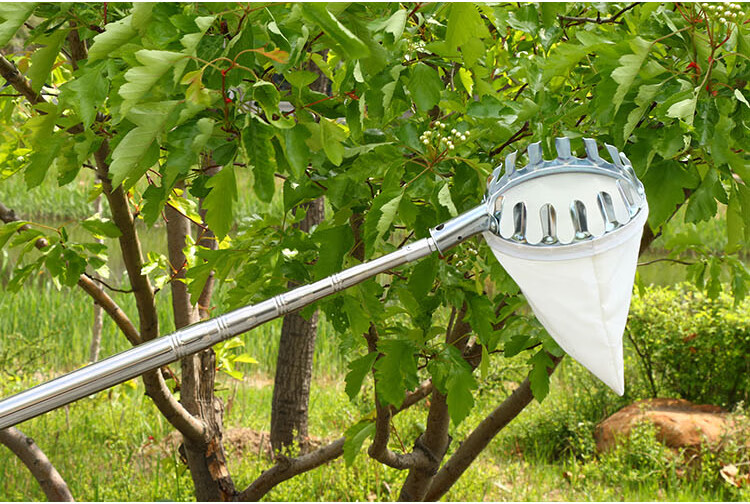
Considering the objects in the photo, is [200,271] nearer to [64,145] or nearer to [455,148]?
[64,145]

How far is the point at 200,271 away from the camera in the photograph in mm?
1623

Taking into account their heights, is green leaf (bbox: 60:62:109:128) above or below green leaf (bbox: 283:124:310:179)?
above

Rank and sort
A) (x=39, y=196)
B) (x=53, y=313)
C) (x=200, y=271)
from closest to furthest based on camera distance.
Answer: (x=200, y=271) < (x=53, y=313) < (x=39, y=196)

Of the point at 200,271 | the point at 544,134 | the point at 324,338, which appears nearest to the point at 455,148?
the point at 544,134

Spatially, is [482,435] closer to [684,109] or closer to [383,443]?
[383,443]

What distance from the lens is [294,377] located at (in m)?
3.80

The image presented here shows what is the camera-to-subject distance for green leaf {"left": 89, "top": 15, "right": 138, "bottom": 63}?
3.23 ft

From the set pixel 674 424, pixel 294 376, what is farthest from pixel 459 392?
pixel 674 424

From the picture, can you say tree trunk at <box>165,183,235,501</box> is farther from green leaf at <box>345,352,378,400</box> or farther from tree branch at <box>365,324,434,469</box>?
green leaf at <box>345,352,378,400</box>

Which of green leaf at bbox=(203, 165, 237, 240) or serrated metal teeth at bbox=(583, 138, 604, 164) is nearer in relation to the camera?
serrated metal teeth at bbox=(583, 138, 604, 164)

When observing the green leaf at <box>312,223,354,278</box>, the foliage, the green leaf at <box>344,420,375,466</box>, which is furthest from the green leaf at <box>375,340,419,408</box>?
the foliage

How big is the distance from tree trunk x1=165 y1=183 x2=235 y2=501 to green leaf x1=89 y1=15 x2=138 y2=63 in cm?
156

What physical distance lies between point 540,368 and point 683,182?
2.13 feet

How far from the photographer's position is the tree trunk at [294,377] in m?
3.71
